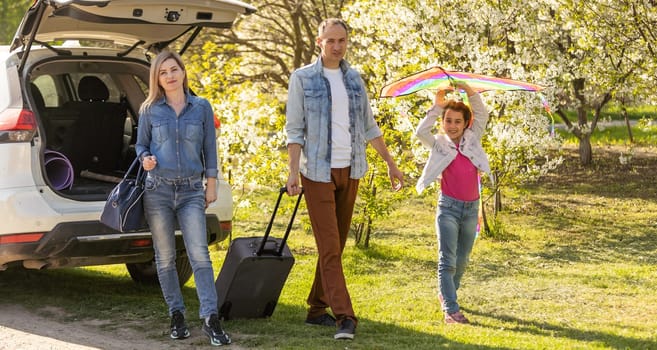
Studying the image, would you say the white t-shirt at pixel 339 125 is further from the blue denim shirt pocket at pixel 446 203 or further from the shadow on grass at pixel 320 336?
the shadow on grass at pixel 320 336

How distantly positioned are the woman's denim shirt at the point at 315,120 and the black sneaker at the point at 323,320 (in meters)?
1.02

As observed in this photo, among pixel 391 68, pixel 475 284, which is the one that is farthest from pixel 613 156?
pixel 475 284

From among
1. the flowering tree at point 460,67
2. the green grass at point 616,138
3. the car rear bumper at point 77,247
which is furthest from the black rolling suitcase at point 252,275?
the green grass at point 616,138

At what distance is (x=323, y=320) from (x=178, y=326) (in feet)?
3.31

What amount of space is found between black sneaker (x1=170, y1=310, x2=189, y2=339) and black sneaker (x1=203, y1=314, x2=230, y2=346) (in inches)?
8.2

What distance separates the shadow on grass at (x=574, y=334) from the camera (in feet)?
21.6

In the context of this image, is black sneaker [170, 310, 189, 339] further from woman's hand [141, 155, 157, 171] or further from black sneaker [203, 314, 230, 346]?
woman's hand [141, 155, 157, 171]

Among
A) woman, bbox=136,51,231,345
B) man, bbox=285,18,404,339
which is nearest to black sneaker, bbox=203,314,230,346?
woman, bbox=136,51,231,345

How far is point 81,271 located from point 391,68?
4075 mm

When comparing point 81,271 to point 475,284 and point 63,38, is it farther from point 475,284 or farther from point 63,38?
point 475,284

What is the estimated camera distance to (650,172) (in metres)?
17.9

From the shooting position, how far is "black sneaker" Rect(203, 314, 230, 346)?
6371 mm

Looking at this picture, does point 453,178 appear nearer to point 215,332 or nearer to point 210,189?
point 210,189

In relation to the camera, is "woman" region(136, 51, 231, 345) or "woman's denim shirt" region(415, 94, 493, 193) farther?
"woman's denim shirt" region(415, 94, 493, 193)
